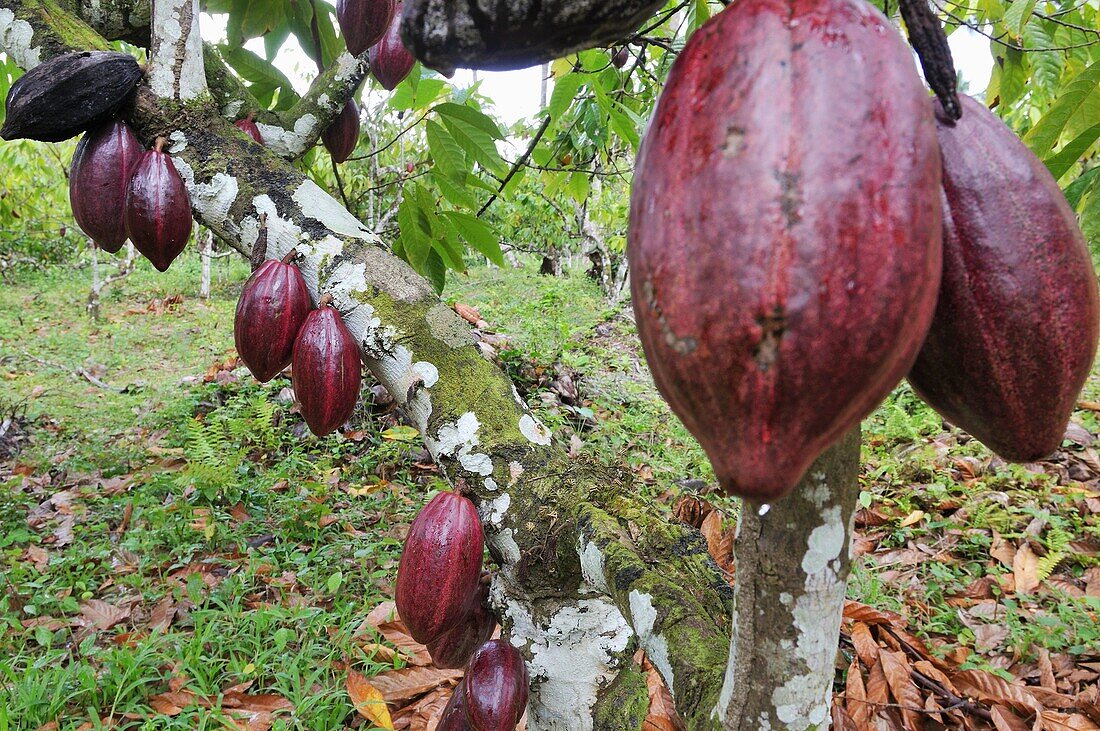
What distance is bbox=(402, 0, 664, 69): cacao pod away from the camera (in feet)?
1.27

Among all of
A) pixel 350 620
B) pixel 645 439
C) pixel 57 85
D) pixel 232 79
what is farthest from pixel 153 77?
pixel 645 439

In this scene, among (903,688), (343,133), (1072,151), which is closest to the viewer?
(1072,151)

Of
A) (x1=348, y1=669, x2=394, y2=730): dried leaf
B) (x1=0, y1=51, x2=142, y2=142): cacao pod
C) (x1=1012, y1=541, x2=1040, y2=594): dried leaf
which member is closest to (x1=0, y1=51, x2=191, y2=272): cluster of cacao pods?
(x1=0, y1=51, x2=142, y2=142): cacao pod

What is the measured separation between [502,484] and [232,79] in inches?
38.5

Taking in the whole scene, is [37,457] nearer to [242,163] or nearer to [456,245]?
[456,245]

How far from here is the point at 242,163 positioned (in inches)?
43.3

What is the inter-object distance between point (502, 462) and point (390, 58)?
2.57 feet

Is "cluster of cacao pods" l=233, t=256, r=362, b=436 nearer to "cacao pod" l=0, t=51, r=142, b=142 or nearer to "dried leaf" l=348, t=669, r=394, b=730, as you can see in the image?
"cacao pod" l=0, t=51, r=142, b=142

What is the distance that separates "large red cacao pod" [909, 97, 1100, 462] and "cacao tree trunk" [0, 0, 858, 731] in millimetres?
416

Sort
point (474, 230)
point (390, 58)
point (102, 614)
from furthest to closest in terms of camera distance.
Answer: point (102, 614), point (474, 230), point (390, 58)

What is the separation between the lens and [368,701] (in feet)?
5.55

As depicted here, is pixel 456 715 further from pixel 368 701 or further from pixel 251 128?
pixel 251 128

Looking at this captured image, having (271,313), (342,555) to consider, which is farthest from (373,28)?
(342,555)

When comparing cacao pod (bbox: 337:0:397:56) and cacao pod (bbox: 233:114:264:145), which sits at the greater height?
cacao pod (bbox: 337:0:397:56)
